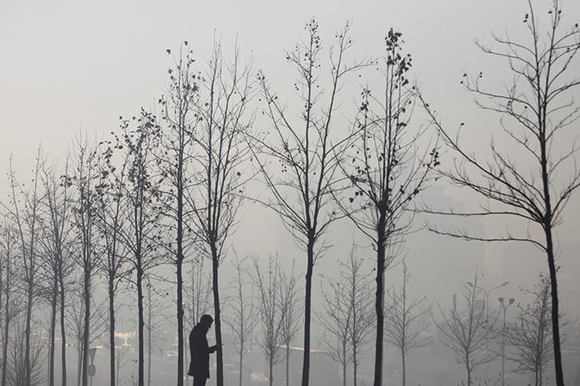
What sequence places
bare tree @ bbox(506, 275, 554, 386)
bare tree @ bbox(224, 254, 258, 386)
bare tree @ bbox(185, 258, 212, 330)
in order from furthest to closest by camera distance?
bare tree @ bbox(224, 254, 258, 386)
bare tree @ bbox(185, 258, 212, 330)
bare tree @ bbox(506, 275, 554, 386)

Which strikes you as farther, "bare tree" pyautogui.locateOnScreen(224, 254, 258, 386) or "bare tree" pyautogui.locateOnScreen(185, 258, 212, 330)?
"bare tree" pyautogui.locateOnScreen(224, 254, 258, 386)

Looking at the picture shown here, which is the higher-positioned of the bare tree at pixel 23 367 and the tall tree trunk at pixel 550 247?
the tall tree trunk at pixel 550 247

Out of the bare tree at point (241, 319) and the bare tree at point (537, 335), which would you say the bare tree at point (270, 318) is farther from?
the bare tree at point (537, 335)

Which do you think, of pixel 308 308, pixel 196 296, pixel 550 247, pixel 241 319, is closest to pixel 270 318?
pixel 241 319

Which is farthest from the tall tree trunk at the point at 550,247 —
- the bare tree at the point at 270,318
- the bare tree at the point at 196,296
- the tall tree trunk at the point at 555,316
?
the bare tree at the point at 270,318

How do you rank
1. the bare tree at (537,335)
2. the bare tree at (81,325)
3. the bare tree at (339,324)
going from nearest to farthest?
the bare tree at (81,325)
the bare tree at (537,335)
the bare tree at (339,324)

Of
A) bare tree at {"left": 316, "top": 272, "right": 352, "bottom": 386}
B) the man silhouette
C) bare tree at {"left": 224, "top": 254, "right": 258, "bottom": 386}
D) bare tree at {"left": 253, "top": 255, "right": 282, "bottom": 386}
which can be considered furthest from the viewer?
bare tree at {"left": 224, "top": 254, "right": 258, "bottom": 386}

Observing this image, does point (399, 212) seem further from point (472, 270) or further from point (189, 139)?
point (472, 270)

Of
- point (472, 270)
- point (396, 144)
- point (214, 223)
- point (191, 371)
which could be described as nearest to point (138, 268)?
point (214, 223)

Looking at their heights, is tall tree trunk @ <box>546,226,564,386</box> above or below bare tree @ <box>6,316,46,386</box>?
above

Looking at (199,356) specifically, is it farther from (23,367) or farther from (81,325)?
(81,325)

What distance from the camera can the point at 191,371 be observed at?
14852mm

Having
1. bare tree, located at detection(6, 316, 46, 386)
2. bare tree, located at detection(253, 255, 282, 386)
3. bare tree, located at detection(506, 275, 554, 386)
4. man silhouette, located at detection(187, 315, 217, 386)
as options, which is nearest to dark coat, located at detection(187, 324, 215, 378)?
man silhouette, located at detection(187, 315, 217, 386)

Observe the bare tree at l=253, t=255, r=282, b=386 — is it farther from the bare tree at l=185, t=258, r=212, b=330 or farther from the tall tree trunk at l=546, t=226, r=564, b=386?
the tall tree trunk at l=546, t=226, r=564, b=386
